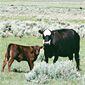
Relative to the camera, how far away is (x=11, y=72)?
15.8 meters

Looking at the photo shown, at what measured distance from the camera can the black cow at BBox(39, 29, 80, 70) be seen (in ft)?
53.9

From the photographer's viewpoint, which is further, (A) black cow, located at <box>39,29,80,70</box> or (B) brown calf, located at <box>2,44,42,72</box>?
(A) black cow, located at <box>39,29,80,70</box>

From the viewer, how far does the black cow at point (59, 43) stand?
16422mm

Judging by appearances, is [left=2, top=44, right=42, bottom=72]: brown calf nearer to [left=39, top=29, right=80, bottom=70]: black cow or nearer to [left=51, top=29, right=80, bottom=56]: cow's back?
[left=39, top=29, right=80, bottom=70]: black cow

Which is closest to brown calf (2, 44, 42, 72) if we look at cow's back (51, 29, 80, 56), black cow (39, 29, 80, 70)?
black cow (39, 29, 80, 70)

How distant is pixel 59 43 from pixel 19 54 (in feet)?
6.54

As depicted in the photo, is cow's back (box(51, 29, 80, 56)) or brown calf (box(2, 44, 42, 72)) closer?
brown calf (box(2, 44, 42, 72))

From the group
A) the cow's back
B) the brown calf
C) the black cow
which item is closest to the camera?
the brown calf

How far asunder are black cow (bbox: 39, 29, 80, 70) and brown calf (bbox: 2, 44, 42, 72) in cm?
60

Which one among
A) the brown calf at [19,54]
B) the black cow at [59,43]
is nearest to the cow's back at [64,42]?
the black cow at [59,43]

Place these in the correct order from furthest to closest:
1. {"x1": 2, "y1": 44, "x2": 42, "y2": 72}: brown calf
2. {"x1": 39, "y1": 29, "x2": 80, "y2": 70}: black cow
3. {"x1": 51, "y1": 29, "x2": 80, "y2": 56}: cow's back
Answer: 1. {"x1": 51, "y1": 29, "x2": 80, "y2": 56}: cow's back
2. {"x1": 39, "y1": 29, "x2": 80, "y2": 70}: black cow
3. {"x1": 2, "y1": 44, "x2": 42, "y2": 72}: brown calf

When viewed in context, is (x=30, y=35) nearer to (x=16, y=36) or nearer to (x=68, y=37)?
(x=16, y=36)

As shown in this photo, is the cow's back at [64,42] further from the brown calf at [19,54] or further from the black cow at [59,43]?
the brown calf at [19,54]

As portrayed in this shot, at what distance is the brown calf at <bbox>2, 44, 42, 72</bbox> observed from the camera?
15562 millimetres
